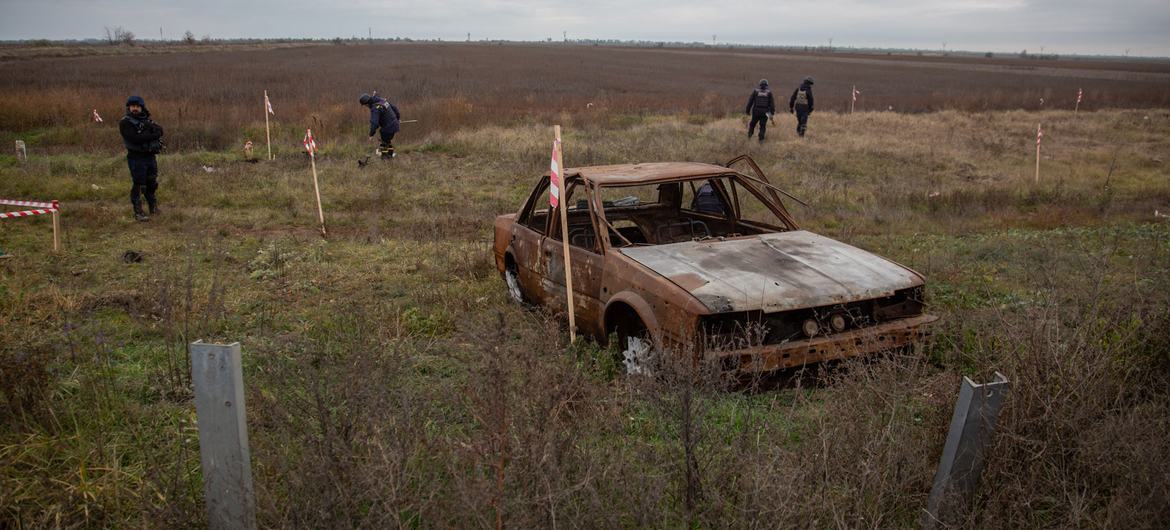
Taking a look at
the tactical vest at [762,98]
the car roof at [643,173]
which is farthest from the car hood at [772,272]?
the tactical vest at [762,98]

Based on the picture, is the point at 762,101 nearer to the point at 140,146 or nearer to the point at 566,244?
the point at 140,146

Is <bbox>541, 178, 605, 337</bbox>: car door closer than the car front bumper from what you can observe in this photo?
No

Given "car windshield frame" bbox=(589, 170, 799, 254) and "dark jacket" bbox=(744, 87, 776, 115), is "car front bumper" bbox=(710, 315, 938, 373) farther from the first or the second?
"dark jacket" bbox=(744, 87, 776, 115)

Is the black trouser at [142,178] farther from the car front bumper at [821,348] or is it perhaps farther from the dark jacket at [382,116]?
the car front bumper at [821,348]

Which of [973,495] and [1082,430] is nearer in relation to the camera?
[973,495]

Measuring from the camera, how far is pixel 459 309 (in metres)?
6.21

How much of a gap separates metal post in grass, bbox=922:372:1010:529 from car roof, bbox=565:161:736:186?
3.18 m

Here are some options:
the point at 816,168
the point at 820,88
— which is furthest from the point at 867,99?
the point at 816,168

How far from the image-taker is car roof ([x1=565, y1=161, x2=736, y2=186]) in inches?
223

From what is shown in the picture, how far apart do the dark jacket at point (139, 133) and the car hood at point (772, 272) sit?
7714mm

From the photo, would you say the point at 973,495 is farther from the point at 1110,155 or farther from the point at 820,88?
the point at 820,88

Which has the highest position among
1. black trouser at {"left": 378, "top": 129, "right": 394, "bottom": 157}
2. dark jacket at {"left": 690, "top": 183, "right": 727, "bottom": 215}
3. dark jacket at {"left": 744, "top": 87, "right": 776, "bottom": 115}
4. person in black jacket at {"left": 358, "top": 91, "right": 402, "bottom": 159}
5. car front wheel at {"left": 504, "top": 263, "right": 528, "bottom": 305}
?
dark jacket at {"left": 744, "top": 87, "right": 776, "bottom": 115}

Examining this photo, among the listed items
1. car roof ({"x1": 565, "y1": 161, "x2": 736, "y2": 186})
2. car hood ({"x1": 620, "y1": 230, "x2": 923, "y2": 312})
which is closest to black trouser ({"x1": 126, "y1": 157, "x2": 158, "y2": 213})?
car roof ({"x1": 565, "y1": 161, "x2": 736, "y2": 186})

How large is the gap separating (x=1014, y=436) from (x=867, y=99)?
109ft
